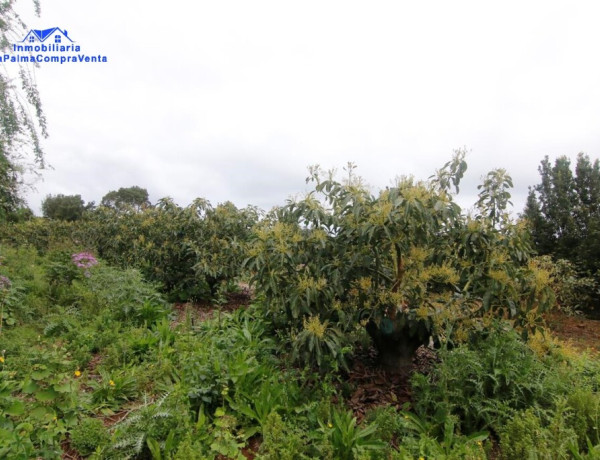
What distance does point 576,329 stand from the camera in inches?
251

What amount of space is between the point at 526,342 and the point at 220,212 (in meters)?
4.38

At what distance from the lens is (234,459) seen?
214cm

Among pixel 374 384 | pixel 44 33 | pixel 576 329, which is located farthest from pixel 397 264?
pixel 44 33

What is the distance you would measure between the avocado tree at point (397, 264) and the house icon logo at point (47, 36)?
4903mm

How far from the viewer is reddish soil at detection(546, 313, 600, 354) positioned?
17.7ft

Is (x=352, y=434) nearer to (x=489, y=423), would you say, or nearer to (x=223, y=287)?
(x=489, y=423)

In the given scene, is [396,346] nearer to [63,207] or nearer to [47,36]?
[47,36]

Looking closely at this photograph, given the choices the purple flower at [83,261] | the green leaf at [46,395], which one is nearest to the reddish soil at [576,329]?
the green leaf at [46,395]

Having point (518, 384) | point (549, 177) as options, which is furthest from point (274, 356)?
point (549, 177)

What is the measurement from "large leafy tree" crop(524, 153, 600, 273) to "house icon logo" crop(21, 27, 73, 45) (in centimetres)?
987

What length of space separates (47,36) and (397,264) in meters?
6.06

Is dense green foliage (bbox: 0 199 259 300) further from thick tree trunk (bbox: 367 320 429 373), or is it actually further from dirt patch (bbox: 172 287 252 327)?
thick tree trunk (bbox: 367 320 429 373)

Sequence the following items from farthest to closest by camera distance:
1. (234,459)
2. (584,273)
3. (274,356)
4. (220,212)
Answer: (584,273)
(220,212)
(274,356)
(234,459)

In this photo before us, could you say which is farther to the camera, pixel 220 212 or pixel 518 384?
pixel 220 212
